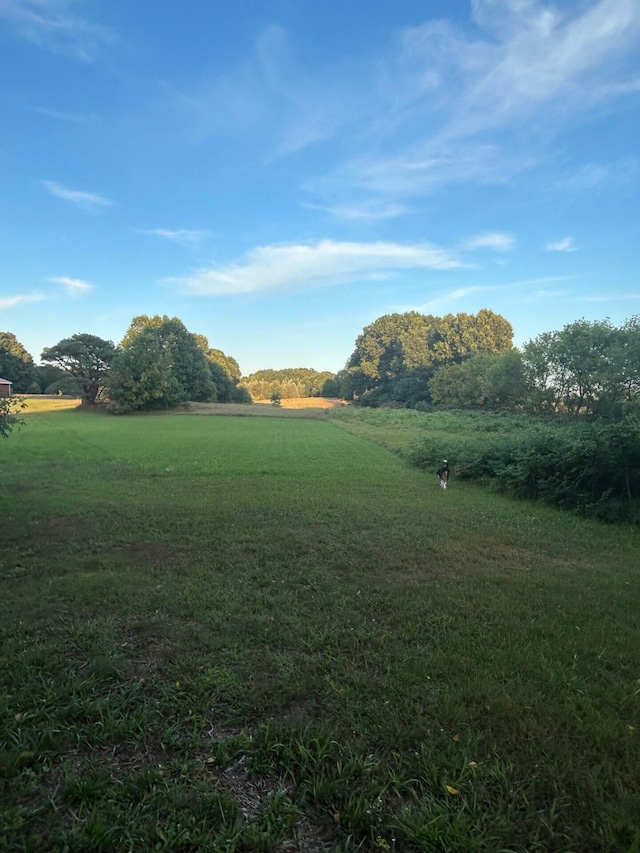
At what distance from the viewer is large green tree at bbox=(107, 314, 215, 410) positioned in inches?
1962

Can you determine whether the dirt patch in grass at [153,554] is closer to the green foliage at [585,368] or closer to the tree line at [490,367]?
the tree line at [490,367]

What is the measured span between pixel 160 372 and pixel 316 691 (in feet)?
170

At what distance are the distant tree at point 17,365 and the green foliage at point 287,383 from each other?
43271 millimetres

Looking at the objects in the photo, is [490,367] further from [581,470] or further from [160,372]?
[581,470]

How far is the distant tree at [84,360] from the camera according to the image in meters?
51.3

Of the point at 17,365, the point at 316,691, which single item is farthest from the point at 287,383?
the point at 316,691

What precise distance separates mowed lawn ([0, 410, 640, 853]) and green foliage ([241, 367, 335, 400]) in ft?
315

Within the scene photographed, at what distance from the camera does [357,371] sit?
277 feet

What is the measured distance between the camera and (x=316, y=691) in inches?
135

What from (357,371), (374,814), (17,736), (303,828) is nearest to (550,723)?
(374,814)

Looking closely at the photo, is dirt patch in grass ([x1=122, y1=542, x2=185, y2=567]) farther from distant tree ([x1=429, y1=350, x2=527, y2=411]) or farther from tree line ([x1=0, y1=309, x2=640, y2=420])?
distant tree ([x1=429, y1=350, x2=527, y2=411])

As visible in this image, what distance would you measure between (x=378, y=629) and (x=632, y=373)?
38.6 metres

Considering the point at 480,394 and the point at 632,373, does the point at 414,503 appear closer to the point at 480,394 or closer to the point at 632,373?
the point at 632,373

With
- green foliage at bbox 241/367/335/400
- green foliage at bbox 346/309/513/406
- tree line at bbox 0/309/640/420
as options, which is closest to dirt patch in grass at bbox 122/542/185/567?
tree line at bbox 0/309/640/420
